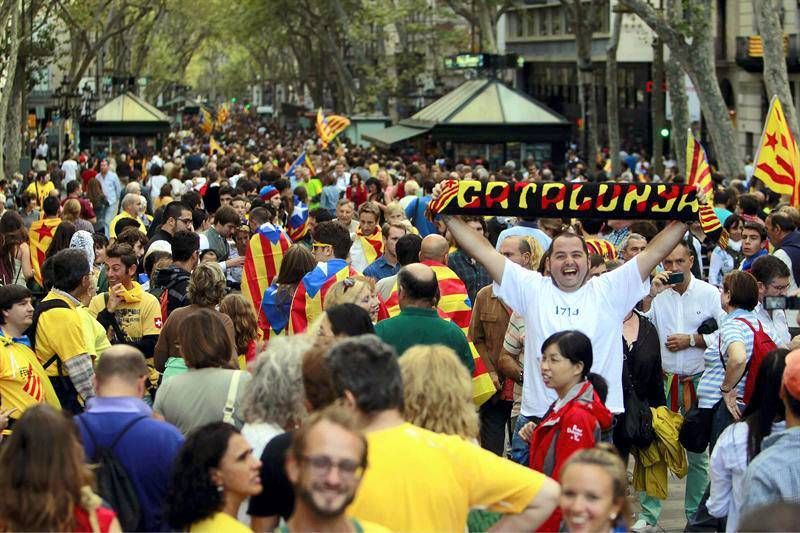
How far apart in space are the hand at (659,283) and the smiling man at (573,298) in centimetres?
175

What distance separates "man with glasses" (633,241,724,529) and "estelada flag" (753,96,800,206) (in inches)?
262

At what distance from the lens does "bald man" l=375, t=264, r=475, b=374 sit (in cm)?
753

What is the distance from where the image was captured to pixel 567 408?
6.57 m

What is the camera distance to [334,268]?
995 cm

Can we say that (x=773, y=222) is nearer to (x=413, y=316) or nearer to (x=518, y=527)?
(x=413, y=316)

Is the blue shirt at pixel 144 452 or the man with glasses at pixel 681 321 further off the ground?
the blue shirt at pixel 144 452

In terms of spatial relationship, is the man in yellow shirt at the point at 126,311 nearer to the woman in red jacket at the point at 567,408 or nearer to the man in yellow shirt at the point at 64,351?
the man in yellow shirt at the point at 64,351

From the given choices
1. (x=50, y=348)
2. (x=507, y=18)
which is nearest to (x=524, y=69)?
(x=507, y=18)

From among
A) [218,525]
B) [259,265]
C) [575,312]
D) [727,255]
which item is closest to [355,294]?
[575,312]

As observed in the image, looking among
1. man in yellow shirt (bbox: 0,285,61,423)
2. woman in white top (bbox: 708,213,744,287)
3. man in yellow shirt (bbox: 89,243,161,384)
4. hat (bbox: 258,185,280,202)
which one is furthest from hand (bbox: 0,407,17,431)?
hat (bbox: 258,185,280,202)

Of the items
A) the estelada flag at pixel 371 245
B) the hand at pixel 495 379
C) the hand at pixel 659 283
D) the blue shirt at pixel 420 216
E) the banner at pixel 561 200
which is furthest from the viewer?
the blue shirt at pixel 420 216

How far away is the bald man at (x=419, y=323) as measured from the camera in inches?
297

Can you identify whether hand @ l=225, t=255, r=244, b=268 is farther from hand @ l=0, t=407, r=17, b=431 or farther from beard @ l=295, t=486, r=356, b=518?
beard @ l=295, t=486, r=356, b=518

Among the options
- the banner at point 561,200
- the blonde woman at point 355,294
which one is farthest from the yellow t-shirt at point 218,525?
the banner at point 561,200
